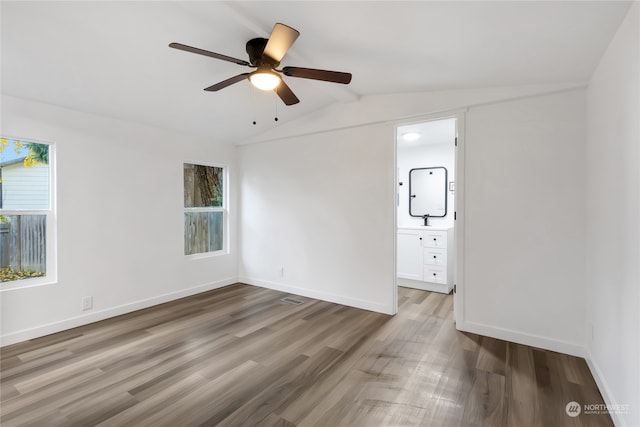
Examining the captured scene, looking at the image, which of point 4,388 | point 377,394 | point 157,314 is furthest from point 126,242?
point 377,394

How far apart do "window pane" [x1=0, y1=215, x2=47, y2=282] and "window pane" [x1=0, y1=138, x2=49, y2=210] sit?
15 cm

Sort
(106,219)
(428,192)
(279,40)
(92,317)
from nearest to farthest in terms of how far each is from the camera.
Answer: (279,40) → (92,317) → (106,219) → (428,192)

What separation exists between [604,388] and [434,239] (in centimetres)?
260

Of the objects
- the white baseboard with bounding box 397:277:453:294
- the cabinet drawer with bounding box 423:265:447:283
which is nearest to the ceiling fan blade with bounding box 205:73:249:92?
the cabinet drawer with bounding box 423:265:447:283

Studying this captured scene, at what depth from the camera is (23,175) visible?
2895mm

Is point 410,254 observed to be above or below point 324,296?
above

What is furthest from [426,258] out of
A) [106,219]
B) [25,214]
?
[25,214]

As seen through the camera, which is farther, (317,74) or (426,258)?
(426,258)

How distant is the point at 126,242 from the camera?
3.57 meters

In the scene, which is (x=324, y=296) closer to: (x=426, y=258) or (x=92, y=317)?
(x=426, y=258)

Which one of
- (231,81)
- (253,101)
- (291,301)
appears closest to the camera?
(231,81)

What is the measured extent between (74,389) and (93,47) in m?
2.52

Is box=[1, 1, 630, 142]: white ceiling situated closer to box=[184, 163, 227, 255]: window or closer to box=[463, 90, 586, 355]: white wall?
box=[463, 90, 586, 355]: white wall

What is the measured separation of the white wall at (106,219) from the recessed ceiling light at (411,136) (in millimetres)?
2966
